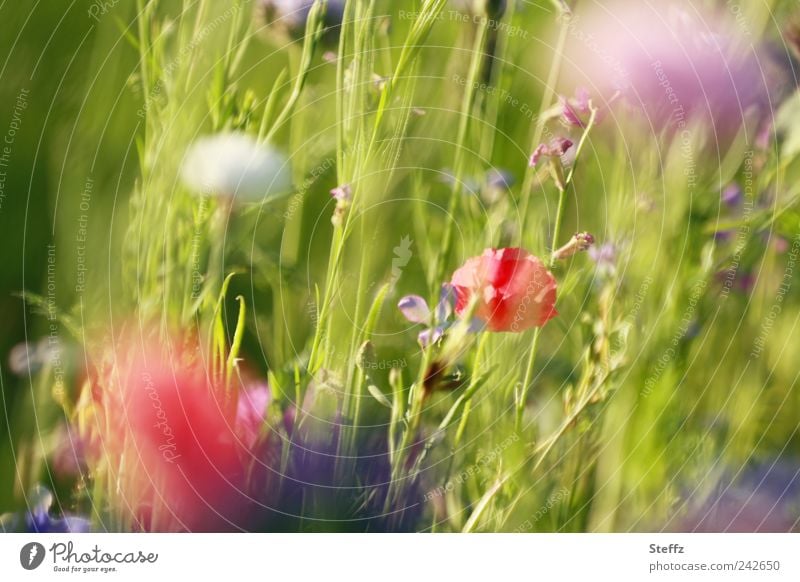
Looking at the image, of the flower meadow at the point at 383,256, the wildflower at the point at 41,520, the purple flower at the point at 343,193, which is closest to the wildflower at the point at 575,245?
the flower meadow at the point at 383,256

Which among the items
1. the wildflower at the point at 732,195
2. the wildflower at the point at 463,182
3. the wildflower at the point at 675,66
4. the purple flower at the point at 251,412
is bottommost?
the purple flower at the point at 251,412

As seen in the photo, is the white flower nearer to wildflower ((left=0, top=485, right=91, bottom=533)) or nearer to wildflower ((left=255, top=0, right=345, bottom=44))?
wildflower ((left=255, top=0, right=345, bottom=44))

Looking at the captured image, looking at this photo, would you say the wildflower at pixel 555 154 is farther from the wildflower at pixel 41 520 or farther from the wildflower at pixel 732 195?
the wildflower at pixel 41 520

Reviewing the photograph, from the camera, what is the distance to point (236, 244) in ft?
1.57

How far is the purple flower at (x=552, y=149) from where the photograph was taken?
1.63 feet

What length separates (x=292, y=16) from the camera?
1.59 feet

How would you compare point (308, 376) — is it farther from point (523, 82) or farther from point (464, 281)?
point (523, 82)

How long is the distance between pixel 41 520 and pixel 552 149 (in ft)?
1.25

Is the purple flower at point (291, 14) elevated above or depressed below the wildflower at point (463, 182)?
above

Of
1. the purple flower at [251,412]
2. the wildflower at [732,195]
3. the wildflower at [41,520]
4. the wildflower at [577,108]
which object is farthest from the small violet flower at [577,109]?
the wildflower at [41,520]

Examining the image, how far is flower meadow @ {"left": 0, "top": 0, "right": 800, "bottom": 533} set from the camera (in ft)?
1.54
